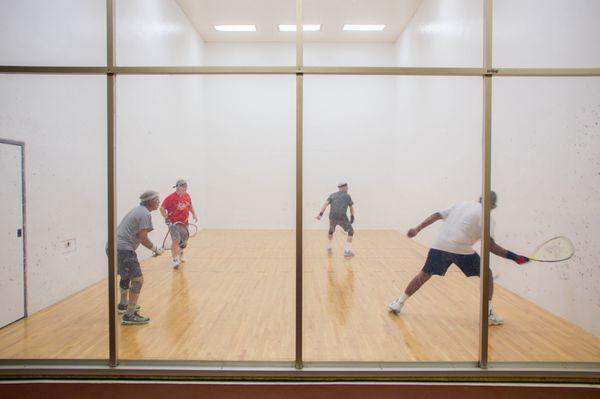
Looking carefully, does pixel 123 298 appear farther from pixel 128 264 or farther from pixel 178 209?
pixel 178 209

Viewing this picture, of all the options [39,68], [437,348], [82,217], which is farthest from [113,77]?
[437,348]

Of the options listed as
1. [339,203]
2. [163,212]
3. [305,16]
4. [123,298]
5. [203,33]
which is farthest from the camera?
[203,33]

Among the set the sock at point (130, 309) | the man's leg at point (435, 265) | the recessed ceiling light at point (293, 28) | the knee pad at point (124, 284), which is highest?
the recessed ceiling light at point (293, 28)

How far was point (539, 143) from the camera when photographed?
3.84 m

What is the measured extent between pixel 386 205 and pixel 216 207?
3435 millimetres

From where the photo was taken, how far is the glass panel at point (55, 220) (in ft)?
10.5

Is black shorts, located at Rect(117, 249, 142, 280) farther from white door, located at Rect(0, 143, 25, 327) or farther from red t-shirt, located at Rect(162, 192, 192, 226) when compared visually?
red t-shirt, located at Rect(162, 192, 192, 226)

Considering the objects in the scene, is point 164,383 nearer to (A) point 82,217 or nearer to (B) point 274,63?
(A) point 82,217

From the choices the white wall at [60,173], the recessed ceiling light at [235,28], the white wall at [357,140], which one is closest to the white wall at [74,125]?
the white wall at [60,173]

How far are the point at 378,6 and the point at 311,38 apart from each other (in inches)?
59.3

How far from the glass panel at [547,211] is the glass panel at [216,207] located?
2.10 meters

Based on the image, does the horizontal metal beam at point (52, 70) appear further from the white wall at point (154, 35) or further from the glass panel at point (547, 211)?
the glass panel at point (547, 211)

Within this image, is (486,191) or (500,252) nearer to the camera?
(486,191)

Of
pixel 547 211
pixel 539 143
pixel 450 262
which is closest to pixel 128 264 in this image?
pixel 450 262
